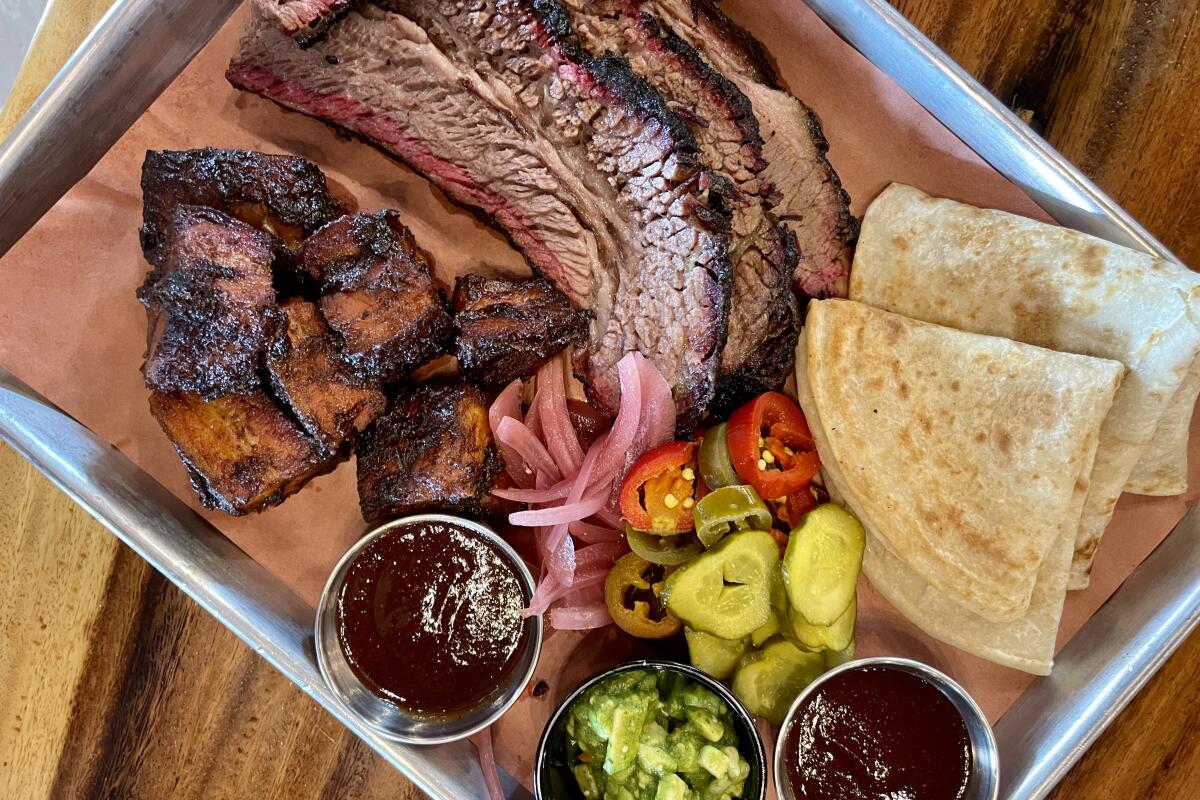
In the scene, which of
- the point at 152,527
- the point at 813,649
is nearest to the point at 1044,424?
the point at 813,649

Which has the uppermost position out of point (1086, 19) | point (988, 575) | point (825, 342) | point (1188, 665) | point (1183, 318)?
point (1086, 19)

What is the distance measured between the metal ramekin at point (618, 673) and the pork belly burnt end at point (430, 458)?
2.17 ft

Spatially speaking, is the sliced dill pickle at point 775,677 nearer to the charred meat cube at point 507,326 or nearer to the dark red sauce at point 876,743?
the dark red sauce at point 876,743

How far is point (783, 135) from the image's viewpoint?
8.62ft

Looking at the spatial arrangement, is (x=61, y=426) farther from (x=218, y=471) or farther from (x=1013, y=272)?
(x=1013, y=272)

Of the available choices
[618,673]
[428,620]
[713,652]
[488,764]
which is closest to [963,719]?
[713,652]

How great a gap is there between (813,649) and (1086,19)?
2334 mm

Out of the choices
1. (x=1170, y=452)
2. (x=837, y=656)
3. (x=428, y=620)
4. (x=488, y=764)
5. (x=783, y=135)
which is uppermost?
(x=783, y=135)

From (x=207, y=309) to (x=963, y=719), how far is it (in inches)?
102

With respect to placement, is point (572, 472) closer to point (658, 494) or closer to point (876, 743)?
point (658, 494)

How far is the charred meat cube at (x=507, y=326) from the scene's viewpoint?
8.46 ft

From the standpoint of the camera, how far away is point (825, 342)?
103 inches

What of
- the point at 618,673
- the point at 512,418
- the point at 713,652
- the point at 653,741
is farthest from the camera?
the point at 512,418

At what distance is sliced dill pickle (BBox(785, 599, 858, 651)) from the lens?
2.45 meters
